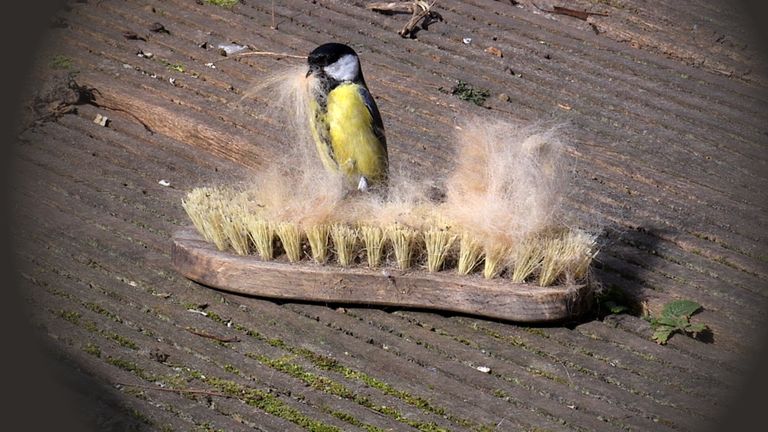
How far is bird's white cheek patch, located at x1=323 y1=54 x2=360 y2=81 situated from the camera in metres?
3.83

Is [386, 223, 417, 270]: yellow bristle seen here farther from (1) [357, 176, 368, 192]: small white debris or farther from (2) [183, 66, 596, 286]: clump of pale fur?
(1) [357, 176, 368, 192]: small white debris

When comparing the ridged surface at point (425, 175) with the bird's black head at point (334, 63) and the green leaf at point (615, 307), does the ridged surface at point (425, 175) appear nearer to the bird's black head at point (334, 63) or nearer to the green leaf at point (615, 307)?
the green leaf at point (615, 307)

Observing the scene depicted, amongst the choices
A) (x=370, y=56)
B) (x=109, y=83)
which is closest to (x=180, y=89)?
(x=109, y=83)

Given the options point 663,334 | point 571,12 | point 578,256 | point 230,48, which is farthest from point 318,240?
point 571,12

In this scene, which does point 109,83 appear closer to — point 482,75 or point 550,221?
point 482,75

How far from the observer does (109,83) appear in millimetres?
4629

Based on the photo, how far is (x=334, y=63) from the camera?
3.83m

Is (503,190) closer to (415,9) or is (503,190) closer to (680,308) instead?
(680,308)

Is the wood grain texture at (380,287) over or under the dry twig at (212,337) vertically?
over

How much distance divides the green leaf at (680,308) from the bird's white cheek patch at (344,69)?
54.5 inches

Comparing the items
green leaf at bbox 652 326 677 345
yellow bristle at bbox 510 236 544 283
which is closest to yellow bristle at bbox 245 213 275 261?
yellow bristle at bbox 510 236 544 283

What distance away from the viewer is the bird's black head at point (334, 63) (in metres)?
3.81

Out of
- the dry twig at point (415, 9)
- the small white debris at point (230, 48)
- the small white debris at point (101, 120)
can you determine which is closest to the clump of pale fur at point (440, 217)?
the small white debris at point (101, 120)

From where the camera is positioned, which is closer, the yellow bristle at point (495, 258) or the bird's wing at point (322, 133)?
the yellow bristle at point (495, 258)
